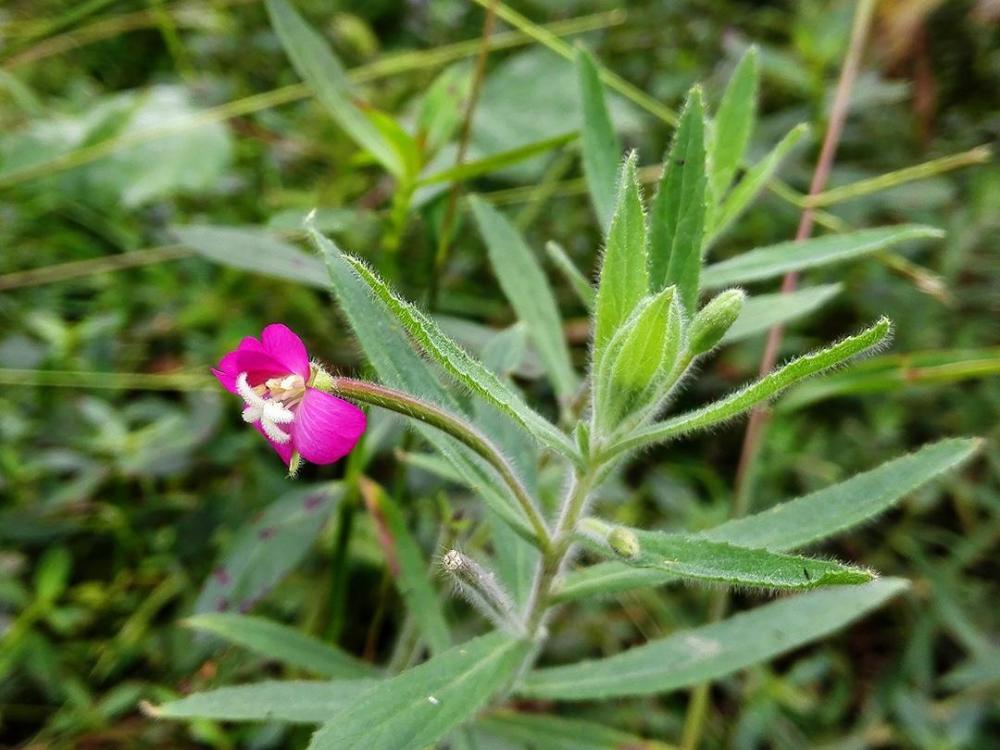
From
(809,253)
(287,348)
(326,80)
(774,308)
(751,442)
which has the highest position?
(326,80)

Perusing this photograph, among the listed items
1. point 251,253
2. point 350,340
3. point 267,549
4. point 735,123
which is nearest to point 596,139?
point 735,123

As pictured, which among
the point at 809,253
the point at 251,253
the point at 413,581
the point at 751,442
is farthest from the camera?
the point at 751,442

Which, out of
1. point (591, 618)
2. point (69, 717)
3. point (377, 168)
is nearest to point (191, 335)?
point (377, 168)

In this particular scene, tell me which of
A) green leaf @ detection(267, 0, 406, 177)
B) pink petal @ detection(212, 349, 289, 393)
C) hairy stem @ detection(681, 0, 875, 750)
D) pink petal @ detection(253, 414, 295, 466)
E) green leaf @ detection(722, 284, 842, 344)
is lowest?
hairy stem @ detection(681, 0, 875, 750)

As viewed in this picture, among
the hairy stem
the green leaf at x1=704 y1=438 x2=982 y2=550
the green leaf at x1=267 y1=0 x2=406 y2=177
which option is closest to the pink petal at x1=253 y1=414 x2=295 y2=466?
the green leaf at x1=704 y1=438 x2=982 y2=550

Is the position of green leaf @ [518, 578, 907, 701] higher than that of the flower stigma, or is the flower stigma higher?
the flower stigma

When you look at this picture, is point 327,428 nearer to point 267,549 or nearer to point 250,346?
point 250,346

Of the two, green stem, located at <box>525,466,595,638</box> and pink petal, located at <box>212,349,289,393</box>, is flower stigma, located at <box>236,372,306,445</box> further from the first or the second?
green stem, located at <box>525,466,595,638</box>
